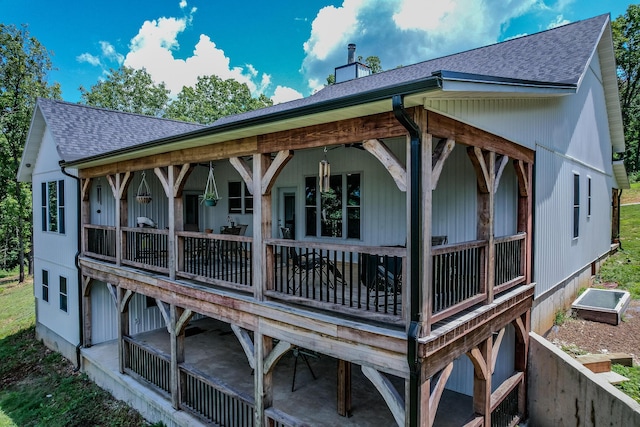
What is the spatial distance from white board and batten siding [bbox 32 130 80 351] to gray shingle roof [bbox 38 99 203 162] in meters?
0.55

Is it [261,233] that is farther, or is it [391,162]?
[261,233]

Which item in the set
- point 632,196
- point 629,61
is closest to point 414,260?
point 632,196

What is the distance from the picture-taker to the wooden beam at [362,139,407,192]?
3.84 meters

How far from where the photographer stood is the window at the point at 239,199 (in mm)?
11086

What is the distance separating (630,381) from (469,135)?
528 cm

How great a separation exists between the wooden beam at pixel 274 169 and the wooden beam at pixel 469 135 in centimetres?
199

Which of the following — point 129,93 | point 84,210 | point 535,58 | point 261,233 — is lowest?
point 261,233

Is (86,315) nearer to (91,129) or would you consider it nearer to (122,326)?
(122,326)

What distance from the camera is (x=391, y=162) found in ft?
12.8

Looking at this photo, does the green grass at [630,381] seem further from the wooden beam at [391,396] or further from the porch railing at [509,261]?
the wooden beam at [391,396]

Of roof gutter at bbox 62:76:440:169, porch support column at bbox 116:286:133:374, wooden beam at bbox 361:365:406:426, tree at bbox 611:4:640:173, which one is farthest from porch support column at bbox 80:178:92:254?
tree at bbox 611:4:640:173

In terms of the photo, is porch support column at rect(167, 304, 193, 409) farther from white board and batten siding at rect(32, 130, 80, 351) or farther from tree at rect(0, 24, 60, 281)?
tree at rect(0, 24, 60, 281)

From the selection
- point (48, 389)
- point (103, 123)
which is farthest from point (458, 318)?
point (103, 123)

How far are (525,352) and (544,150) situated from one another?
3.92m
